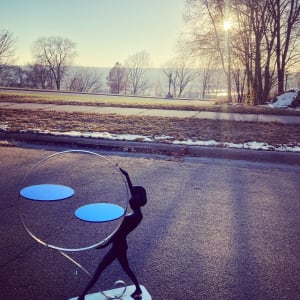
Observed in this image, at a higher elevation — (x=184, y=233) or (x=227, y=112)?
(x=227, y=112)

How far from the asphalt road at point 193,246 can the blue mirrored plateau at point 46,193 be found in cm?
72

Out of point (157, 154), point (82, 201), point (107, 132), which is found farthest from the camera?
point (107, 132)

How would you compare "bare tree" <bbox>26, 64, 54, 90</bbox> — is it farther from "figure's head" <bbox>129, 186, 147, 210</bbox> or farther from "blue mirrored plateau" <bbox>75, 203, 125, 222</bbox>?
"figure's head" <bbox>129, 186, 147, 210</bbox>

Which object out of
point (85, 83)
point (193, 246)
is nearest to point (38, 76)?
point (85, 83)

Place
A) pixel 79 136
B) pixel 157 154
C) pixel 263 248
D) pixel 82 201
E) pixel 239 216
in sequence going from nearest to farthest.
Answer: pixel 82 201, pixel 263 248, pixel 239 216, pixel 157 154, pixel 79 136

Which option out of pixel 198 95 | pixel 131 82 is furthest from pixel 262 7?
Answer: pixel 198 95

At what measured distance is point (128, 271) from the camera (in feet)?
6.51

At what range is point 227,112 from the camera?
42.1ft

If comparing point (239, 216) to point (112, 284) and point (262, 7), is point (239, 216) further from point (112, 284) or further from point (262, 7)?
point (262, 7)

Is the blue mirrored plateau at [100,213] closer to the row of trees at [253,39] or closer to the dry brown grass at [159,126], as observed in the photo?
the dry brown grass at [159,126]

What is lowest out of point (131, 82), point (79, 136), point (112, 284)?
point (112, 284)

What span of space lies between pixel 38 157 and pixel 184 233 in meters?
3.74

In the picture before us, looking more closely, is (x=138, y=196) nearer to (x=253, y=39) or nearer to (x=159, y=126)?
(x=159, y=126)

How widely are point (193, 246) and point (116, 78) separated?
86497mm
